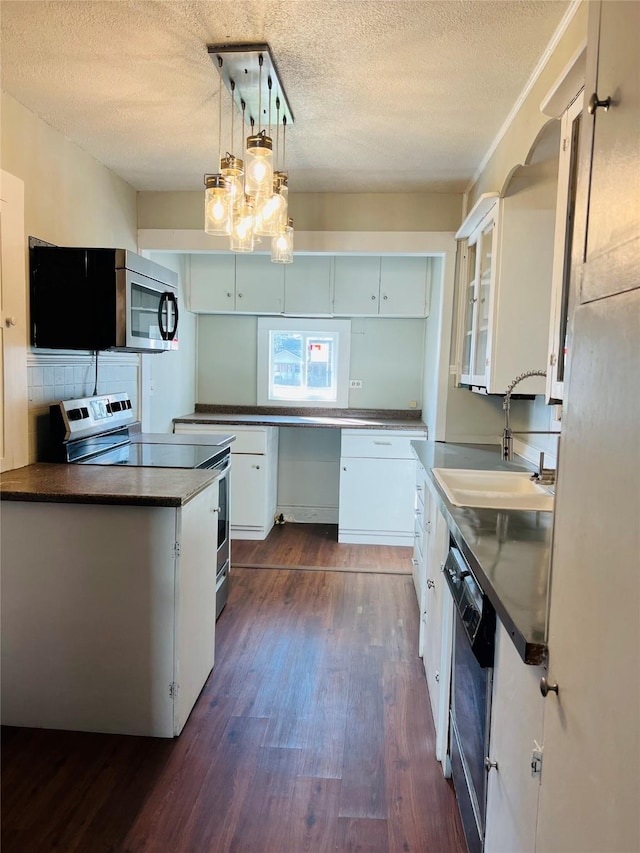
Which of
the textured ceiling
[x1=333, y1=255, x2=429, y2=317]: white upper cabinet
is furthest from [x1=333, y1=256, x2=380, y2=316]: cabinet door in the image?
the textured ceiling

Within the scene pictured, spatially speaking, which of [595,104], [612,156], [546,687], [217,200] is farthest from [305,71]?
[546,687]

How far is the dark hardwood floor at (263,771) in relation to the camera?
64.2 inches

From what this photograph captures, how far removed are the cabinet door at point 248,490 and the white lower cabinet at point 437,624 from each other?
1842 mm

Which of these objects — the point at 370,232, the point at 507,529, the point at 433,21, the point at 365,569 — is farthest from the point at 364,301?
the point at 507,529

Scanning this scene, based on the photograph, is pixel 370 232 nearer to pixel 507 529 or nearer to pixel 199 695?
pixel 507 529

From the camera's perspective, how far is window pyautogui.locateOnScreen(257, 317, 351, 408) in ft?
15.6

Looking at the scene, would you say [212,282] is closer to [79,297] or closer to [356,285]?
[356,285]

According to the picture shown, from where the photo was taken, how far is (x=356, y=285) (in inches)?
171

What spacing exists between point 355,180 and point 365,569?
2.48 m

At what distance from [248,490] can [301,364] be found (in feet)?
4.03

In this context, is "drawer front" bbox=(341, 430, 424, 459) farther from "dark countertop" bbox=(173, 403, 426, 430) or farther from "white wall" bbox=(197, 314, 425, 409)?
"white wall" bbox=(197, 314, 425, 409)

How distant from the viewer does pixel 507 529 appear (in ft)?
5.34

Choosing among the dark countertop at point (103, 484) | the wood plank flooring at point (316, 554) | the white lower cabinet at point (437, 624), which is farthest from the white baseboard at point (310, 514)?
the dark countertop at point (103, 484)

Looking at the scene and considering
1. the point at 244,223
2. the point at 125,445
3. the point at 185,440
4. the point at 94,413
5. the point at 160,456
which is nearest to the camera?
the point at 244,223
